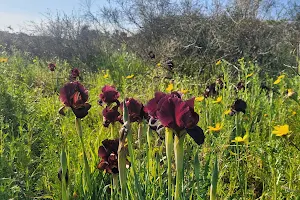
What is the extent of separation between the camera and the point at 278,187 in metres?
1.28

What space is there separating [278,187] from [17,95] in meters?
2.03

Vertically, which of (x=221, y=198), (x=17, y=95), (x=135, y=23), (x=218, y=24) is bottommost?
(x=221, y=198)

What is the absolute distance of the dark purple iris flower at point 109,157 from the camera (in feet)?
3.51

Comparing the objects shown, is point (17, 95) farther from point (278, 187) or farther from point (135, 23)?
point (135, 23)

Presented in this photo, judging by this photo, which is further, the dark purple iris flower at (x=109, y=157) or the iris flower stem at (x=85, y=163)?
the iris flower stem at (x=85, y=163)

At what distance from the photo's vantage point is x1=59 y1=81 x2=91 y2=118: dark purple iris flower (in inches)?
45.6

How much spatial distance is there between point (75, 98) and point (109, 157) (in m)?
0.27

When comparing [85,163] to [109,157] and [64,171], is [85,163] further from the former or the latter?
[64,171]

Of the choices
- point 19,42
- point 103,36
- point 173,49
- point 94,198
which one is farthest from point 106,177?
point 19,42

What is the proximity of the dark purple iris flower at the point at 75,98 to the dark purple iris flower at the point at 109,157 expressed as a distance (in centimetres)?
16

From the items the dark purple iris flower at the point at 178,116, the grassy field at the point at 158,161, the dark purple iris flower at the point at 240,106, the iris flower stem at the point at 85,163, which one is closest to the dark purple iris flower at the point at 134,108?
the grassy field at the point at 158,161

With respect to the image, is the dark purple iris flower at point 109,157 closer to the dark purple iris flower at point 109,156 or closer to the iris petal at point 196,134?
the dark purple iris flower at point 109,156

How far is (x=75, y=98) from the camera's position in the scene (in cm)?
117

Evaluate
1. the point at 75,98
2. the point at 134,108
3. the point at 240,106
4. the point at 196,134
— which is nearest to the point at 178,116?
the point at 196,134
